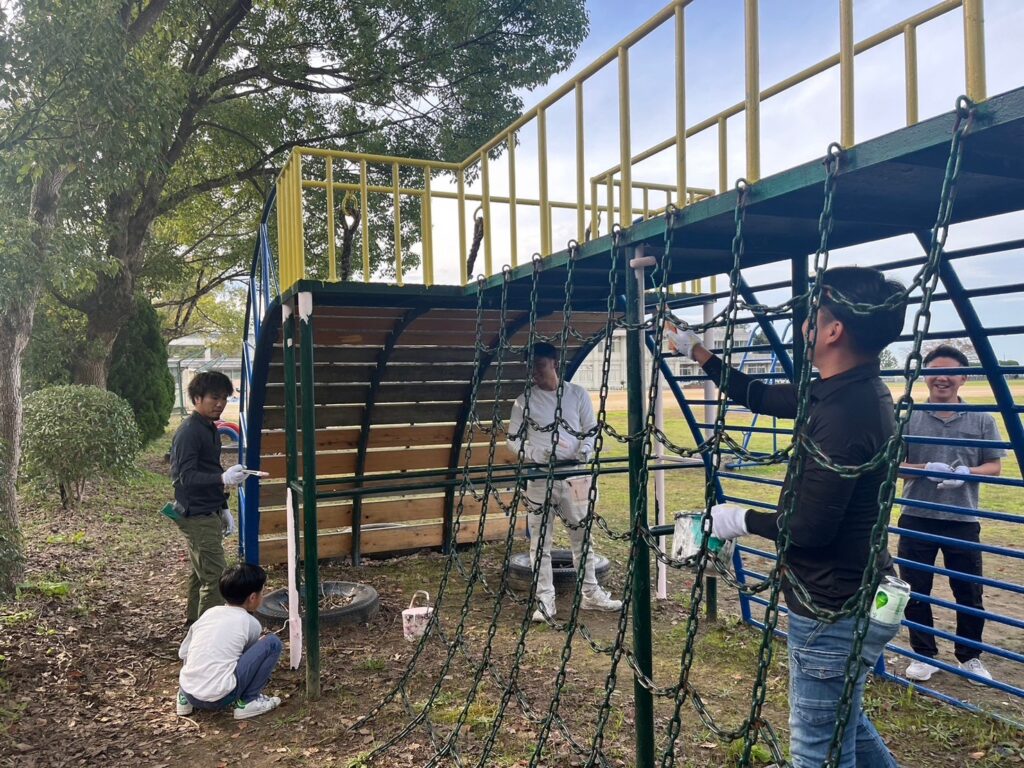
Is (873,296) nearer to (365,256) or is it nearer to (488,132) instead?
(365,256)

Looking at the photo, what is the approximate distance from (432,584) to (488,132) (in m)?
8.31

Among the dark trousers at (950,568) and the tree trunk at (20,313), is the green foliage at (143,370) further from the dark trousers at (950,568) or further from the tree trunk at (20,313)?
the dark trousers at (950,568)

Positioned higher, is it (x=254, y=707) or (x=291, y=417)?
(x=291, y=417)

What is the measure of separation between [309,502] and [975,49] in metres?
3.92

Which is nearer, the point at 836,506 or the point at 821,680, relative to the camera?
the point at 836,506

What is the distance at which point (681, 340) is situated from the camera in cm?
323

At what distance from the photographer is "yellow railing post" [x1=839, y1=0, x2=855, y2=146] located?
198cm

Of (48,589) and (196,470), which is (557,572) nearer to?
(196,470)

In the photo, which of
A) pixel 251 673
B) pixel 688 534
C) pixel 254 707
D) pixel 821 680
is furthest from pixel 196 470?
pixel 821 680

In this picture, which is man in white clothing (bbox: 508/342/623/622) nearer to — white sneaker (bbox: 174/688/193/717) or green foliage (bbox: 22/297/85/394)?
white sneaker (bbox: 174/688/193/717)

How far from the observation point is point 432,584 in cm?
688

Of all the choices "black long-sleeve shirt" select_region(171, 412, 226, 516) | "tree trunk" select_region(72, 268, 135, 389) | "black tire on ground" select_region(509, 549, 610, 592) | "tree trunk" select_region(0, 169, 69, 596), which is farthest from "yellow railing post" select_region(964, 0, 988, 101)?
"tree trunk" select_region(72, 268, 135, 389)

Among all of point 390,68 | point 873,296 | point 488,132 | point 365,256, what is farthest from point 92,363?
point 873,296

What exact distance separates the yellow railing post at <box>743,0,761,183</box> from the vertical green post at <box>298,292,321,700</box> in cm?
296
